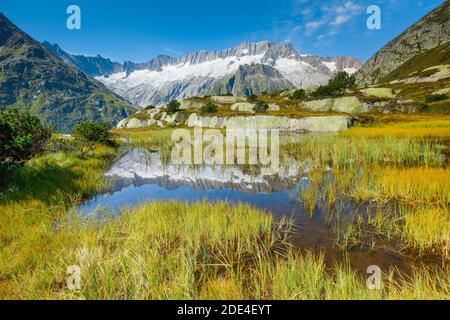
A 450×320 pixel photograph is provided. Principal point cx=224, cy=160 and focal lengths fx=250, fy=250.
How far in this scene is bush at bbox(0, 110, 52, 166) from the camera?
38.6ft

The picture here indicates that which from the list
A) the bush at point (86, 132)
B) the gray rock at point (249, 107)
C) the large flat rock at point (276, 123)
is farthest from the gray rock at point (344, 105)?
the bush at point (86, 132)

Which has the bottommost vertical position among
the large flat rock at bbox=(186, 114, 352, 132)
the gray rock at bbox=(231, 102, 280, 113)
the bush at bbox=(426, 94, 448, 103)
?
the large flat rock at bbox=(186, 114, 352, 132)

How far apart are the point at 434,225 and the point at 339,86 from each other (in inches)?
3956

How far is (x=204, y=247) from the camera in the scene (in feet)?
24.8

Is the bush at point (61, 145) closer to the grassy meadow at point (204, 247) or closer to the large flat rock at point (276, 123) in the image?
the grassy meadow at point (204, 247)

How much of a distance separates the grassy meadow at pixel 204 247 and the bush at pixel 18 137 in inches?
32.6

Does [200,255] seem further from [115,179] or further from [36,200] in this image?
[115,179]

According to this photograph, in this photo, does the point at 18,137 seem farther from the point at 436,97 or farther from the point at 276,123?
the point at 436,97

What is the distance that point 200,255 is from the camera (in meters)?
7.20

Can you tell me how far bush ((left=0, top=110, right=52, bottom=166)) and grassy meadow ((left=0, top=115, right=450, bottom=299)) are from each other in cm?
83

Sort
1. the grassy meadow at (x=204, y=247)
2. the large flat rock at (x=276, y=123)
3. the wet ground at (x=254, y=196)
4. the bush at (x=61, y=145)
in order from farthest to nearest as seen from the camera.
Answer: the large flat rock at (x=276, y=123) < the bush at (x=61, y=145) < the wet ground at (x=254, y=196) < the grassy meadow at (x=204, y=247)

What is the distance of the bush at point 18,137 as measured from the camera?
38.6 feet

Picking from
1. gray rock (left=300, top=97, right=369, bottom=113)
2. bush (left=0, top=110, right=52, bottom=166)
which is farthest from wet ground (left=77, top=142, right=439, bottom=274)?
gray rock (left=300, top=97, right=369, bottom=113)

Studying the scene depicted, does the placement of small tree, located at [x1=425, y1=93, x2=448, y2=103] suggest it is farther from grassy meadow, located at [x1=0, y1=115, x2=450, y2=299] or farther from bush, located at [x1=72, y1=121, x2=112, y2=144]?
bush, located at [x1=72, y1=121, x2=112, y2=144]
